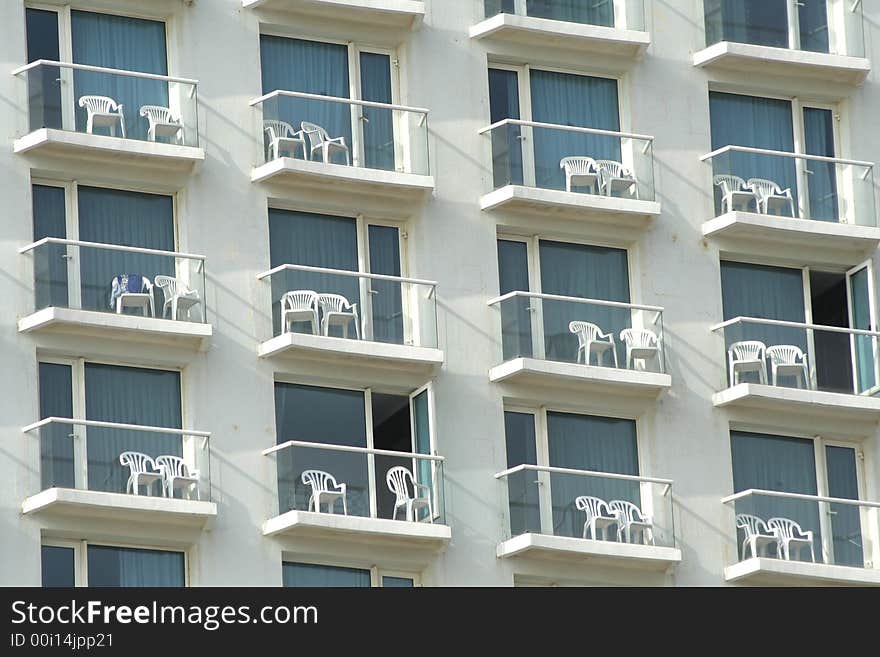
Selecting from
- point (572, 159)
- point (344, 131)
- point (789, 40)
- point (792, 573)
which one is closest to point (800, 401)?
point (792, 573)

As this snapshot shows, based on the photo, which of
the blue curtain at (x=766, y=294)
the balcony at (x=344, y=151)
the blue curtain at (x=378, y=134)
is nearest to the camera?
the balcony at (x=344, y=151)

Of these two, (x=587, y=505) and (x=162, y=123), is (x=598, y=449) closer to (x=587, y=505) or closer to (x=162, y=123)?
(x=587, y=505)

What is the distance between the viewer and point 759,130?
246ft

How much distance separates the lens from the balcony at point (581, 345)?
71312 mm

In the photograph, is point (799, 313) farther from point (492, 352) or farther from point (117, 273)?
point (117, 273)

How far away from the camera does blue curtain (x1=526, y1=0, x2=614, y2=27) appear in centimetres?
7388

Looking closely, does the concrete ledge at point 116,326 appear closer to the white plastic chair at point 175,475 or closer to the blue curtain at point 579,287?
the white plastic chair at point 175,475

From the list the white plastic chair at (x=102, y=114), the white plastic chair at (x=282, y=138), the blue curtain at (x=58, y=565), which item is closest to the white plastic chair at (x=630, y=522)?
the white plastic chair at (x=282, y=138)

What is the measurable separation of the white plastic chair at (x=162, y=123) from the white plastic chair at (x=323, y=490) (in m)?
6.16

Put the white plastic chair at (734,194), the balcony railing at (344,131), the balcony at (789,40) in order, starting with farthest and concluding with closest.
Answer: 1. the balcony at (789,40)
2. the white plastic chair at (734,194)
3. the balcony railing at (344,131)

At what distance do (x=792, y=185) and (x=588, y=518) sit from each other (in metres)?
7.78

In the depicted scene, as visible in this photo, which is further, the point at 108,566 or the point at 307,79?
the point at 307,79

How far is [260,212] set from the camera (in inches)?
2795

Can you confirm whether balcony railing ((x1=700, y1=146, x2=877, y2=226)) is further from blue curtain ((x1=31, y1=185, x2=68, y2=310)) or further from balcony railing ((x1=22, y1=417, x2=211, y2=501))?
blue curtain ((x1=31, y1=185, x2=68, y2=310))
